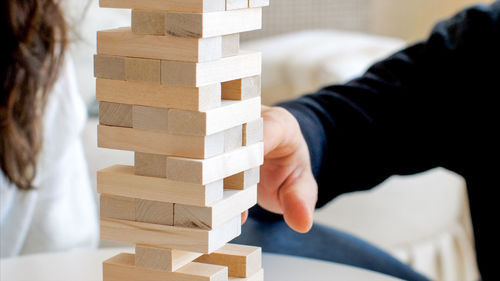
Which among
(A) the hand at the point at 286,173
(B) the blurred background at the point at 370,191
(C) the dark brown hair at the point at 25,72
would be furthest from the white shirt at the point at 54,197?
(A) the hand at the point at 286,173

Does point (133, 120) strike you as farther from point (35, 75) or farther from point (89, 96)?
point (89, 96)

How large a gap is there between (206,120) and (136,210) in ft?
0.31

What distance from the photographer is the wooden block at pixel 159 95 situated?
0.47m

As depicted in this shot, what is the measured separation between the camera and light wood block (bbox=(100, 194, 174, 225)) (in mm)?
499

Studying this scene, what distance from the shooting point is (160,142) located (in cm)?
49

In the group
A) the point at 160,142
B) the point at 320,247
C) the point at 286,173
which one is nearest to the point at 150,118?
the point at 160,142

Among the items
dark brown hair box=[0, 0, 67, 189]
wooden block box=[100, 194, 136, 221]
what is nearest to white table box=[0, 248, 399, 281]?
wooden block box=[100, 194, 136, 221]

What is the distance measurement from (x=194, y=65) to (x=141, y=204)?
117 mm

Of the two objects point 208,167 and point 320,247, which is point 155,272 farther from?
point 320,247

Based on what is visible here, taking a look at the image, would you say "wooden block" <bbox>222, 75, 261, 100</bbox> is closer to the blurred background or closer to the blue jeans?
the blue jeans

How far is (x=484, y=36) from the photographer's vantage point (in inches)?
41.9

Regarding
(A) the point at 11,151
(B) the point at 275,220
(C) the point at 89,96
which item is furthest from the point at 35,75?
(C) the point at 89,96

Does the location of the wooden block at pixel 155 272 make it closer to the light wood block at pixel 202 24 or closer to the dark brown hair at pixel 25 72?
the light wood block at pixel 202 24

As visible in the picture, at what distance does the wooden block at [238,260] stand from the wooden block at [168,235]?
0.04 meters
